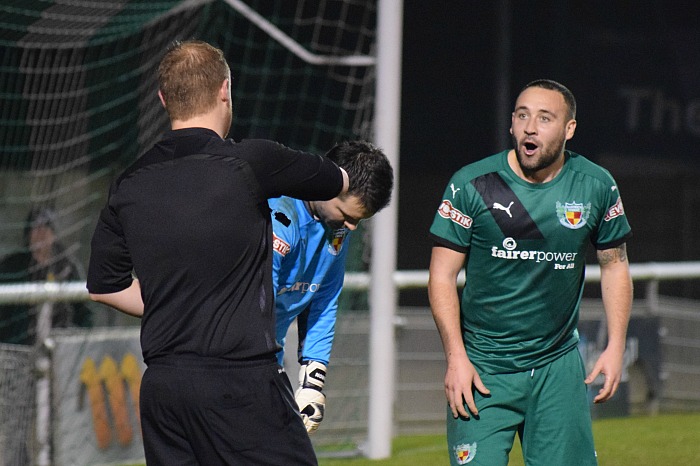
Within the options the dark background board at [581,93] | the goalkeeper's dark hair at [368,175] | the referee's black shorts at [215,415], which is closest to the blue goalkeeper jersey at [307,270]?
the goalkeeper's dark hair at [368,175]

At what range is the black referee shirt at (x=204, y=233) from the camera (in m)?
3.09

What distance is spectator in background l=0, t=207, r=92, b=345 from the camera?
25.4 ft

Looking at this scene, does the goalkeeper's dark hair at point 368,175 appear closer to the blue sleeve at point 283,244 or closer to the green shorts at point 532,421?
the blue sleeve at point 283,244

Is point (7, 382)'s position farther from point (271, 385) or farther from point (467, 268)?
point (271, 385)

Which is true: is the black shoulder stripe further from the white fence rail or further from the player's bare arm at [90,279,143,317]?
the white fence rail

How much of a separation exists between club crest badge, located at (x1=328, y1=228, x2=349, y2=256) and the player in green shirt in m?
0.34

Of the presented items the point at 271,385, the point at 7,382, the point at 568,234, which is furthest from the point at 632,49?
the point at 271,385

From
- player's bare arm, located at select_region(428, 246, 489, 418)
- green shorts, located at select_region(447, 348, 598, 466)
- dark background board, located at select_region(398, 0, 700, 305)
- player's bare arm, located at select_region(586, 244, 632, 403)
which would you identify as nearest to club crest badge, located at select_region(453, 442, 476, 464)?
green shorts, located at select_region(447, 348, 598, 466)

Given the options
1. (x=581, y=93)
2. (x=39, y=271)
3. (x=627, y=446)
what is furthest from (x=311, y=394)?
(x=581, y=93)

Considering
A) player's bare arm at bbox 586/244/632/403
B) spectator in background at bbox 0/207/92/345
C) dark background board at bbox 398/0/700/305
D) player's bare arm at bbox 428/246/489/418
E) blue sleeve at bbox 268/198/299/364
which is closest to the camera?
blue sleeve at bbox 268/198/299/364

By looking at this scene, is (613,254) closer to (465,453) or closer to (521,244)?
(521,244)

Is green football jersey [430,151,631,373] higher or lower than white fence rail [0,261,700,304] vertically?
higher

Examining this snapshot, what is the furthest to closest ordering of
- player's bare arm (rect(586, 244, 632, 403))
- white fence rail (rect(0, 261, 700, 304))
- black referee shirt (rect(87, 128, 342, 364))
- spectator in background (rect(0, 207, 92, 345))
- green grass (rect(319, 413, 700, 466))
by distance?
spectator in background (rect(0, 207, 92, 345)) → green grass (rect(319, 413, 700, 466)) → white fence rail (rect(0, 261, 700, 304)) → player's bare arm (rect(586, 244, 632, 403)) → black referee shirt (rect(87, 128, 342, 364))

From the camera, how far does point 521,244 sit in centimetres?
425
